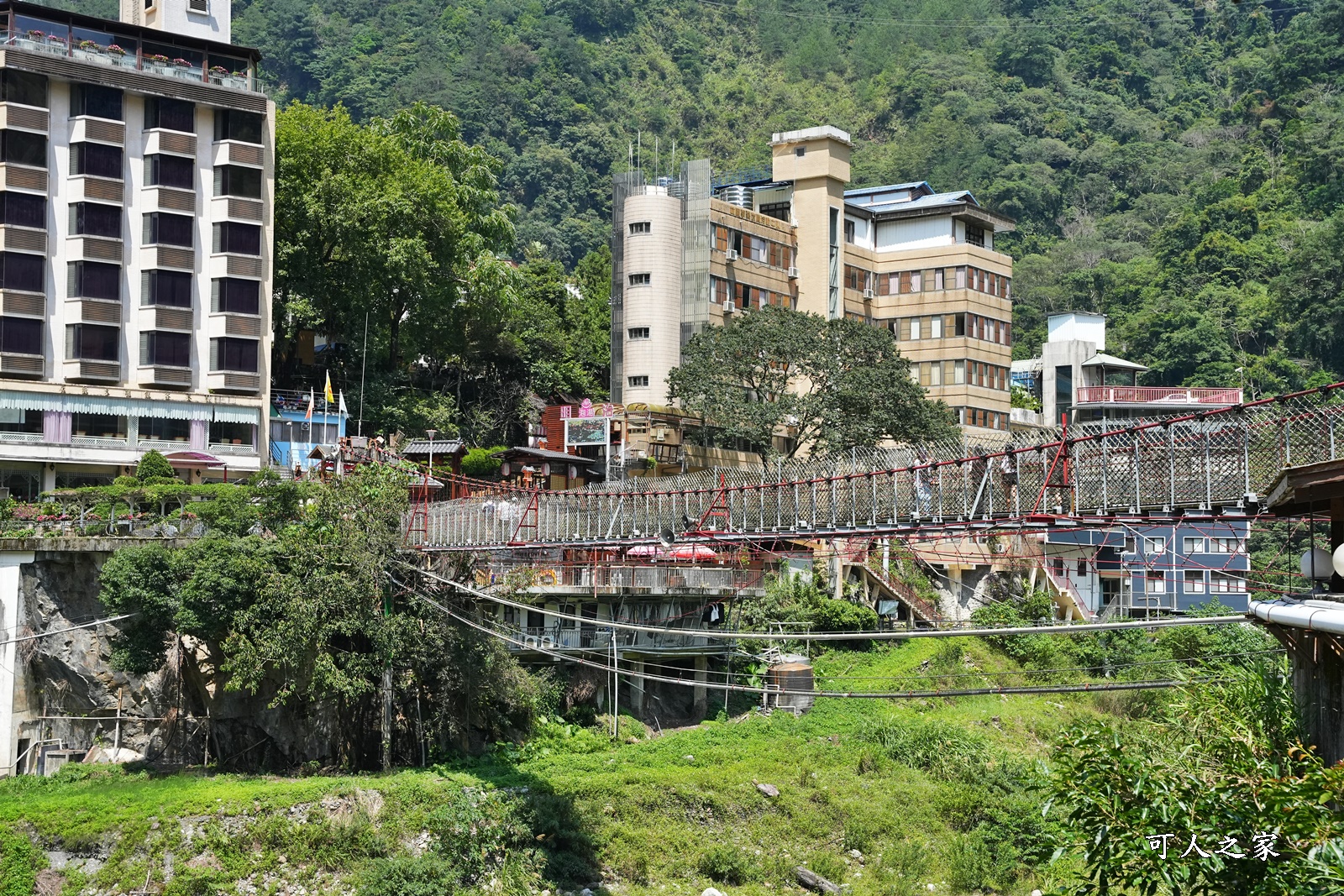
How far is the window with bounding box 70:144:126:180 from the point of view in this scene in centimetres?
5359

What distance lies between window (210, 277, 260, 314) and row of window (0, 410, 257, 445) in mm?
4023

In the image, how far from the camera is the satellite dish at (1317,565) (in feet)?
65.9

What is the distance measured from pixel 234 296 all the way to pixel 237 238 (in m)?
2.05

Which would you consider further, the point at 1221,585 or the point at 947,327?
the point at 947,327

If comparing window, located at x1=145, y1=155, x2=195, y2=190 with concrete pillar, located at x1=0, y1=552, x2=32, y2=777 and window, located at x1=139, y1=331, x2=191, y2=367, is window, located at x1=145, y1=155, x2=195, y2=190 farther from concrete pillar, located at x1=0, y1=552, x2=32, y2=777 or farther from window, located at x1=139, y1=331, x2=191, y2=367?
concrete pillar, located at x1=0, y1=552, x2=32, y2=777

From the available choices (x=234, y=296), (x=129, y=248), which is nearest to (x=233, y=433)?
(x=234, y=296)

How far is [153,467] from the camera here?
49156mm

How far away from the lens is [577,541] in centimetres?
3556

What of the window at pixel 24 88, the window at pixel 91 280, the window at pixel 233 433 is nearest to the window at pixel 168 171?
the window at pixel 91 280

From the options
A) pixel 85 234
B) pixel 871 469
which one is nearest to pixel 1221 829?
pixel 871 469

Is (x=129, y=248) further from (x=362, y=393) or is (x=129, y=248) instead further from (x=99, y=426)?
(x=362, y=393)

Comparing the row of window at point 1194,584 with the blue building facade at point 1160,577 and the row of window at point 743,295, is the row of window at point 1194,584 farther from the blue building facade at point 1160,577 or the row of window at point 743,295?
the row of window at point 743,295

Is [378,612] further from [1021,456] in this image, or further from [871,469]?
[1021,456]

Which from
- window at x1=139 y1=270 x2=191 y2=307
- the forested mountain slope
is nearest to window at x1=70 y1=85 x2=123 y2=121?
window at x1=139 y1=270 x2=191 y2=307
